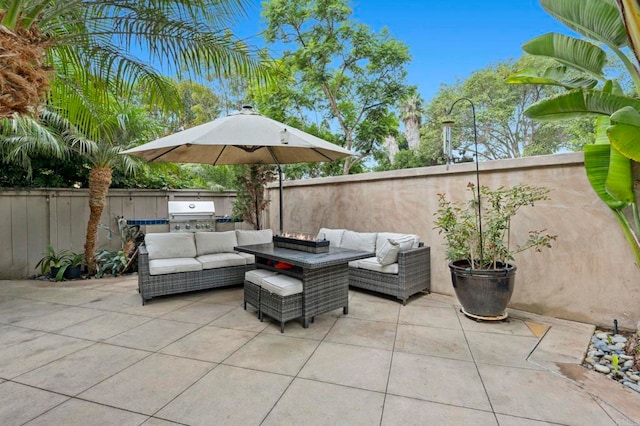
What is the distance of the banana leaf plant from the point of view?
2754mm

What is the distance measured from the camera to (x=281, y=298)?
3430 millimetres

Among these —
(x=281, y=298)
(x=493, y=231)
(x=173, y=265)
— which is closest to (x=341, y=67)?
(x=493, y=231)

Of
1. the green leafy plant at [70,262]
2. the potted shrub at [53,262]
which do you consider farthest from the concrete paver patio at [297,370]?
the potted shrub at [53,262]

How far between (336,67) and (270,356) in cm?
877

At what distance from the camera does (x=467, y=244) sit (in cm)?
410

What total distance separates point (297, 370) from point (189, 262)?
2.80 meters

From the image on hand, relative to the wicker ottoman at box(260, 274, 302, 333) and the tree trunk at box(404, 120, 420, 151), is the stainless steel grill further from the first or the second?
the tree trunk at box(404, 120, 420, 151)

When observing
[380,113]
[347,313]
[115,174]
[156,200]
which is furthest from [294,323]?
[380,113]

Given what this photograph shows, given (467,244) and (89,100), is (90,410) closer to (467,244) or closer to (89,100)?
(89,100)

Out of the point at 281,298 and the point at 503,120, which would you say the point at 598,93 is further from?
the point at 503,120

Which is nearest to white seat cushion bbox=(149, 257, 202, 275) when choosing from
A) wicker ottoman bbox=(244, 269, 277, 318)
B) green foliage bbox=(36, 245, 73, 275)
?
wicker ottoman bbox=(244, 269, 277, 318)

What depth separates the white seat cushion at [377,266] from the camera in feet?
14.7

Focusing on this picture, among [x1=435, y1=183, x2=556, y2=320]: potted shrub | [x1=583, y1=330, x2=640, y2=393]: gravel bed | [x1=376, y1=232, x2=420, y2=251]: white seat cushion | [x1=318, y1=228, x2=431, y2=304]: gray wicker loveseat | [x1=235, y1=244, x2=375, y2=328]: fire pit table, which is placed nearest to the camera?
[x1=583, y1=330, x2=640, y2=393]: gravel bed

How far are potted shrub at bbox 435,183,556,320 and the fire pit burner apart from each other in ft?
5.14
